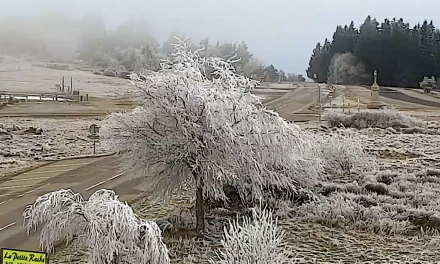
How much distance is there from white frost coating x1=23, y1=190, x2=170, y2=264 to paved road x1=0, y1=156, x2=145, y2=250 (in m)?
2.70

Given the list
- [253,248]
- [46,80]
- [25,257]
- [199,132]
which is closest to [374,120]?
[199,132]

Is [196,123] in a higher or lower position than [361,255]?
higher

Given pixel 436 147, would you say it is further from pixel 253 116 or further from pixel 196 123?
pixel 196 123

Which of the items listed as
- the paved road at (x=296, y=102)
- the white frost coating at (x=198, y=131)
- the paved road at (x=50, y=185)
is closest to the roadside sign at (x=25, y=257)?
the paved road at (x=50, y=185)

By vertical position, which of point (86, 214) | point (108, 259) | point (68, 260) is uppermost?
point (86, 214)

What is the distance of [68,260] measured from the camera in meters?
9.93

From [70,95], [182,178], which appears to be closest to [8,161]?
[182,178]

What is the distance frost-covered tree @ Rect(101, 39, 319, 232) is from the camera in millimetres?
11055

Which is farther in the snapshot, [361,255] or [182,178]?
[182,178]

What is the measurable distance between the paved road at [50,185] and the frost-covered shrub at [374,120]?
1821 centimetres

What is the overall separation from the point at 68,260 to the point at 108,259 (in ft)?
8.81

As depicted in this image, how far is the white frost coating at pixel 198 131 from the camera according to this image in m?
11.0

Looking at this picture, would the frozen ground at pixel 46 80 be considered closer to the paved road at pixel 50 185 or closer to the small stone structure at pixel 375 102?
the paved road at pixel 50 185

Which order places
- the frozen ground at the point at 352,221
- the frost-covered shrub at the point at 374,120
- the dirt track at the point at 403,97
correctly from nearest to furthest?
the frozen ground at the point at 352,221
the frost-covered shrub at the point at 374,120
the dirt track at the point at 403,97
